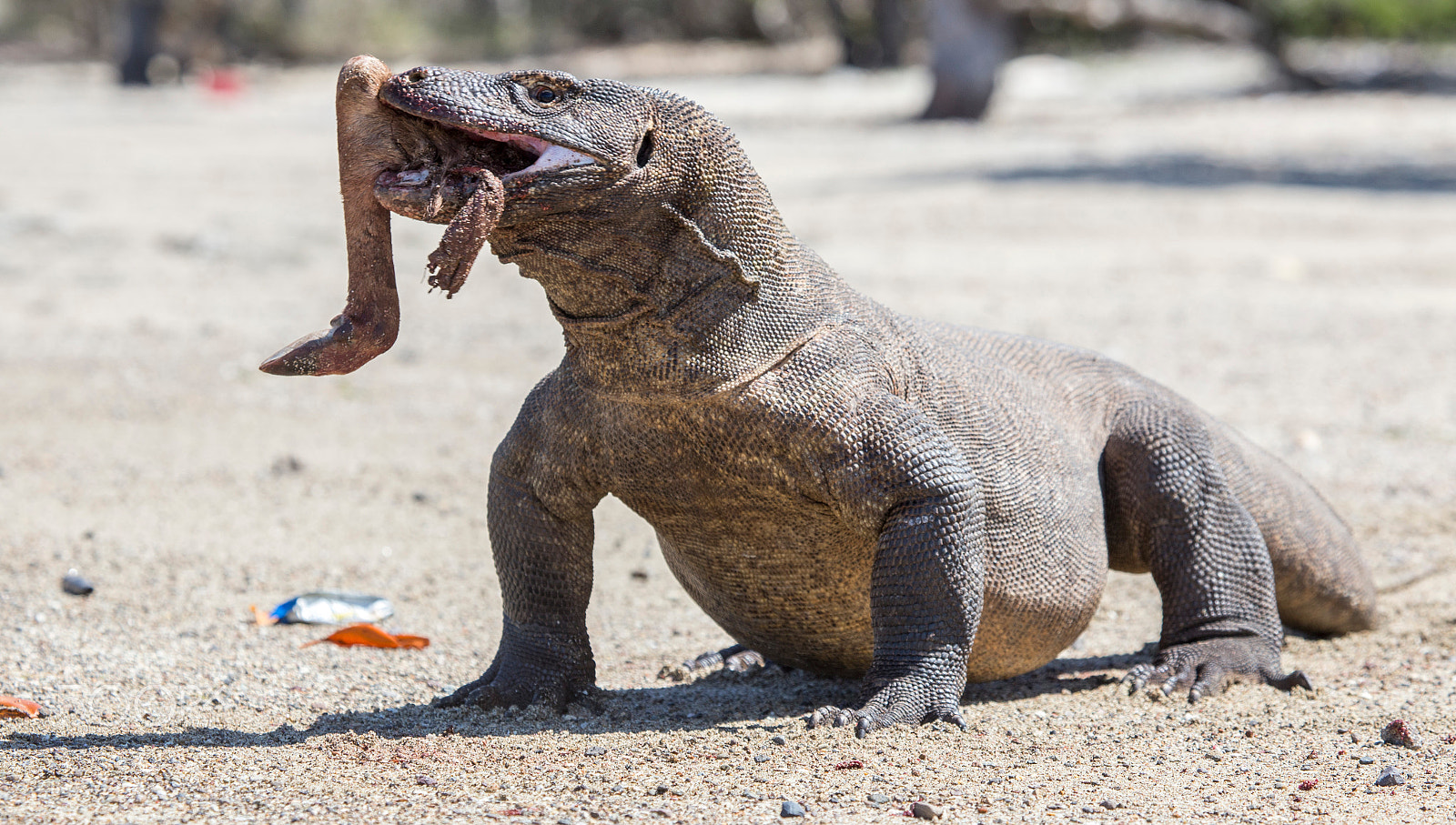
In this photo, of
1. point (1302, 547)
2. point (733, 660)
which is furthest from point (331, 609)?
point (1302, 547)

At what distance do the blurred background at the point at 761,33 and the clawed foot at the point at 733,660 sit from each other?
66.7ft

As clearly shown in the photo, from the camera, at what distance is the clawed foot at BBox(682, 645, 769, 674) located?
226 inches

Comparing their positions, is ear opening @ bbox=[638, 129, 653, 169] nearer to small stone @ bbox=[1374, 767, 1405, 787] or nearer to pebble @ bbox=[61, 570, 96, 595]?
small stone @ bbox=[1374, 767, 1405, 787]

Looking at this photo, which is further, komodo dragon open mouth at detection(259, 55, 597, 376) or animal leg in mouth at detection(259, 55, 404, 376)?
animal leg in mouth at detection(259, 55, 404, 376)

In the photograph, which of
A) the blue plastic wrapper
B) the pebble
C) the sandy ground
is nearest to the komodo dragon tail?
the sandy ground

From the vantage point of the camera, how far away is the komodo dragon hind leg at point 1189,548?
5.39m

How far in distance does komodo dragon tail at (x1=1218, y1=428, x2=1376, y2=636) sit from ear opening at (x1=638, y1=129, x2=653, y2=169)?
2.49m

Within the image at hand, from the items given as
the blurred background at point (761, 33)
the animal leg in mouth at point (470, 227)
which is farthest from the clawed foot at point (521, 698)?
the blurred background at point (761, 33)

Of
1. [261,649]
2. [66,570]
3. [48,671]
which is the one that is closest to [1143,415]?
[261,649]

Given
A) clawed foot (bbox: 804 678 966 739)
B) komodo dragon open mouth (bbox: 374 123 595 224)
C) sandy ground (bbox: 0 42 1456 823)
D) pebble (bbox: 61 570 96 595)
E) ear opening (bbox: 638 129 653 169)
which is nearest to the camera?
komodo dragon open mouth (bbox: 374 123 595 224)

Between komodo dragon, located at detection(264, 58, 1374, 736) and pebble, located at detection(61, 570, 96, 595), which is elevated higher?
komodo dragon, located at detection(264, 58, 1374, 736)

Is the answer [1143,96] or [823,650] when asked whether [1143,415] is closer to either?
[823,650]

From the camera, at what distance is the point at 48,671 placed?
5316mm

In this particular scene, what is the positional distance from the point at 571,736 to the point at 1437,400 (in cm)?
751
